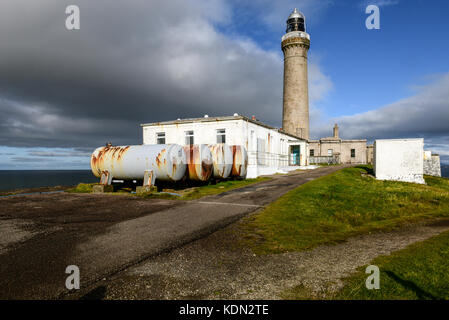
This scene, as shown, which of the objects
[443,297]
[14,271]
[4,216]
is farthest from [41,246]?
[443,297]

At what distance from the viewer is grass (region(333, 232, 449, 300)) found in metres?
3.26

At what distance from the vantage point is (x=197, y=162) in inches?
618

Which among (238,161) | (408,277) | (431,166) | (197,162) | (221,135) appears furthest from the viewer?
(431,166)

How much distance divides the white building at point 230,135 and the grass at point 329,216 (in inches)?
424

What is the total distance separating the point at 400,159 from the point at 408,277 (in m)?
18.9

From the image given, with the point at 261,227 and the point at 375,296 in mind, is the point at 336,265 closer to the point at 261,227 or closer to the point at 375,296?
the point at 375,296

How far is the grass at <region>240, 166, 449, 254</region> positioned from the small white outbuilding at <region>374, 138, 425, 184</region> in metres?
8.80

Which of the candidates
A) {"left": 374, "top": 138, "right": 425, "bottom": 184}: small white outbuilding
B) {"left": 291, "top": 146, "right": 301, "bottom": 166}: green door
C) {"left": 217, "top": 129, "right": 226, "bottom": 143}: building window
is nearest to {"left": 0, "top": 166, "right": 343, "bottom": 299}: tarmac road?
{"left": 217, "top": 129, "right": 226, "bottom": 143}: building window

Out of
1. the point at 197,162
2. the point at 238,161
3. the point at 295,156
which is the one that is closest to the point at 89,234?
the point at 197,162

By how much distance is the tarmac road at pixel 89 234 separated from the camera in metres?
3.94

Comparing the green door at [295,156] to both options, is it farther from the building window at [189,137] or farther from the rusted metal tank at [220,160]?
the rusted metal tank at [220,160]

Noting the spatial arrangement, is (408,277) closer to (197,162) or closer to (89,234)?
(89,234)

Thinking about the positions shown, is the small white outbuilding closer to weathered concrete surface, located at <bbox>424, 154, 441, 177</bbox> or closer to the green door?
the green door

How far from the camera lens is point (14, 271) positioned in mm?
4129
